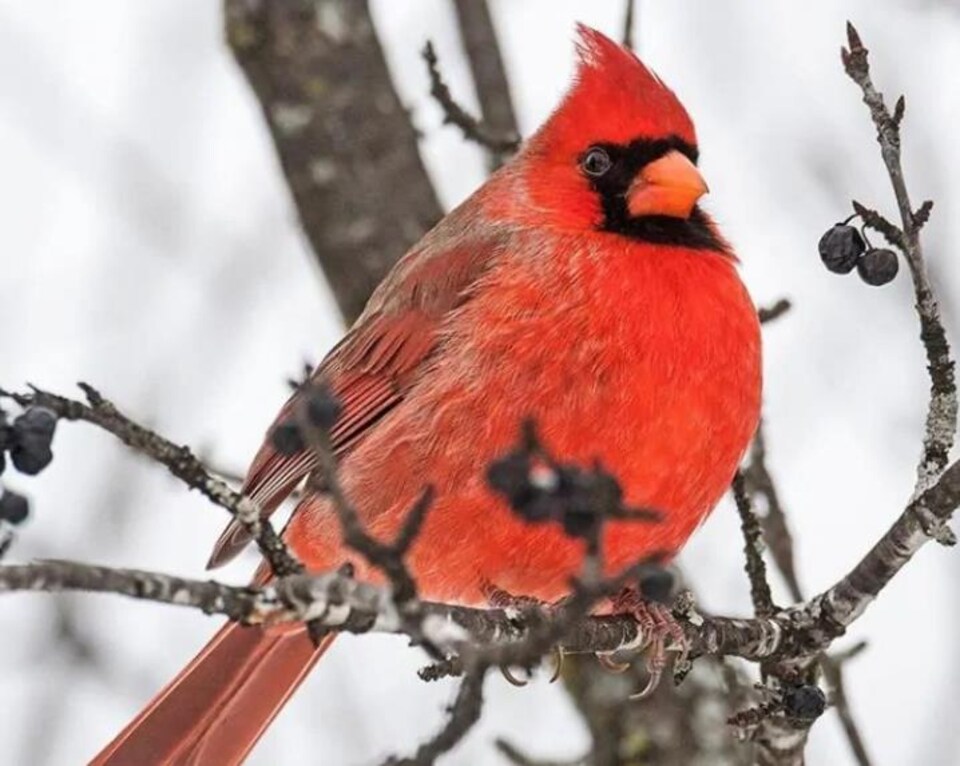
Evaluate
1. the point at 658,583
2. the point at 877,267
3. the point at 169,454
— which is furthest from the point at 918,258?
Answer: the point at 169,454

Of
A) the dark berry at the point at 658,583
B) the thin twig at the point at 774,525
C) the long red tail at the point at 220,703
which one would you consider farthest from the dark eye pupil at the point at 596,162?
the dark berry at the point at 658,583

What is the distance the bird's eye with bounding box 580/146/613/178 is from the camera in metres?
3.36

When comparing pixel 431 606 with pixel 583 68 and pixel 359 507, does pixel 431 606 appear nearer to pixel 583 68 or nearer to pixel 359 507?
pixel 359 507

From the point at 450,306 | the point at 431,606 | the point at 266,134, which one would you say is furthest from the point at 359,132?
the point at 431,606

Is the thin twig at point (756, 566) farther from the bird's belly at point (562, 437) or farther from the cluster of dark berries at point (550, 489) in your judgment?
the cluster of dark berries at point (550, 489)

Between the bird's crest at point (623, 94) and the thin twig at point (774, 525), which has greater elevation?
the bird's crest at point (623, 94)

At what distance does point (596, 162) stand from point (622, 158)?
0.21ft

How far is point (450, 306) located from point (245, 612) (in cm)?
167

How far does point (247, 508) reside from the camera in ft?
5.83

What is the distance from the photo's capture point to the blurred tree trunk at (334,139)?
4051 mm

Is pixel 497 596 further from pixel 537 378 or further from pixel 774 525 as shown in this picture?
pixel 774 525

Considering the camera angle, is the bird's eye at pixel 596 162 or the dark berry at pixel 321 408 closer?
the dark berry at pixel 321 408

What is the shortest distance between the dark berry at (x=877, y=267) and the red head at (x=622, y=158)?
81 cm

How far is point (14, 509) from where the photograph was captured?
1.69 metres
